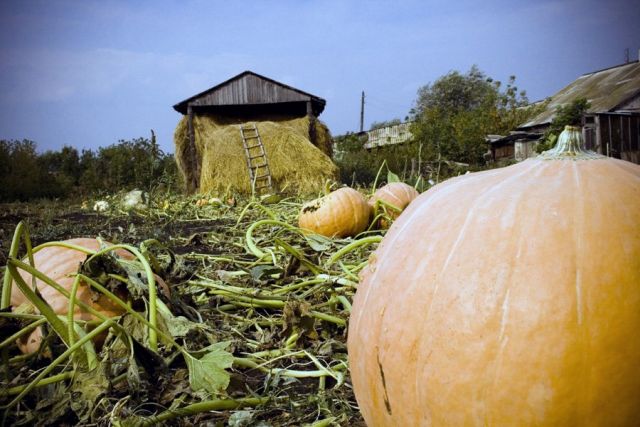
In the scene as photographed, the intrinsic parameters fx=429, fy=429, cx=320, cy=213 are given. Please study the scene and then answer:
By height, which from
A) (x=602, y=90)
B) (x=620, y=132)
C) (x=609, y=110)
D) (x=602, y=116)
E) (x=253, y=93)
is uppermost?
(x=602, y=90)

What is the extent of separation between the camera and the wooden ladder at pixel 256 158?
1265 centimetres

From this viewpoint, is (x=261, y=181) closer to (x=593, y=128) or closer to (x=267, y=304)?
(x=267, y=304)

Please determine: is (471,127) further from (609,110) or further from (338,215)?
(338,215)

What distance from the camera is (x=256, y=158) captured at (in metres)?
13.0

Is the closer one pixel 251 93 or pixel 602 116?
pixel 251 93

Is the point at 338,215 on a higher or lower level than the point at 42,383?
higher

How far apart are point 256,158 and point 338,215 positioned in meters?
9.64

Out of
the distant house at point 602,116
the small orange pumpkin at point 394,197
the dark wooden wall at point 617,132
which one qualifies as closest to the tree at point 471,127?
the distant house at point 602,116

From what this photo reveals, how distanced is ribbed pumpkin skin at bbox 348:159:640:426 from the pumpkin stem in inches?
1.0

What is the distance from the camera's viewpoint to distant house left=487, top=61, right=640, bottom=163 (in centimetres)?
1678

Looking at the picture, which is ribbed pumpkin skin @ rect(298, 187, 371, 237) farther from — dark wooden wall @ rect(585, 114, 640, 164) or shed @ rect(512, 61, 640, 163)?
dark wooden wall @ rect(585, 114, 640, 164)

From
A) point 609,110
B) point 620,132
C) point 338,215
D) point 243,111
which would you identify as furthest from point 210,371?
point 609,110

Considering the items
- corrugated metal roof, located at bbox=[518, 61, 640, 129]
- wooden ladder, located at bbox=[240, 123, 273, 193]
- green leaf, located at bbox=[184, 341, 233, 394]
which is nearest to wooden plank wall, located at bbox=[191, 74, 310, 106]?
wooden ladder, located at bbox=[240, 123, 273, 193]

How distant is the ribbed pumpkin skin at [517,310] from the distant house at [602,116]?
1710 centimetres
